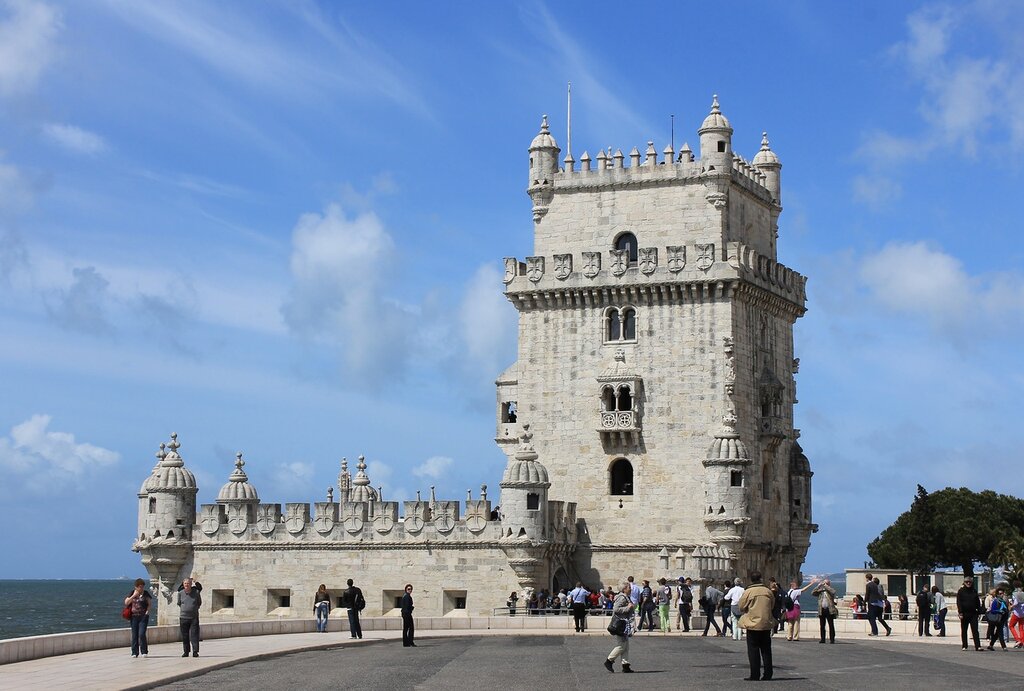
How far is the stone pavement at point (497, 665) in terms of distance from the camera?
90.9 ft

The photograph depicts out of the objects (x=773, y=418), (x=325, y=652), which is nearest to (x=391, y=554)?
(x=773, y=418)

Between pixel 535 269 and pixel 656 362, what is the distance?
19.7 feet

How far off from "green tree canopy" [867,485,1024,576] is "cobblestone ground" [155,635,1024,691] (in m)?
52.5

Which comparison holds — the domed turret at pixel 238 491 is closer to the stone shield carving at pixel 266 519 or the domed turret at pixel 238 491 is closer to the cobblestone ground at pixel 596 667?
the stone shield carving at pixel 266 519

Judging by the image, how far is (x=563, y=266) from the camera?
59.8 metres

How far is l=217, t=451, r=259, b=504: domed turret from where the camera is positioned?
64.3 m

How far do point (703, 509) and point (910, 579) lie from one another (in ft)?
89.5

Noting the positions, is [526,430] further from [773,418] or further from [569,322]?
[773,418]

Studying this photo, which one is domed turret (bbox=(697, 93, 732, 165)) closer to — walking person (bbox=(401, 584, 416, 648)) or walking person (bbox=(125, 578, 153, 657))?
walking person (bbox=(401, 584, 416, 648))

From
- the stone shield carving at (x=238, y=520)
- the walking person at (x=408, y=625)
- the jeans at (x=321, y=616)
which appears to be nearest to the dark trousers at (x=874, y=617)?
the walking person at (x=408, y=625)

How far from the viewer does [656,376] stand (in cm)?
5816

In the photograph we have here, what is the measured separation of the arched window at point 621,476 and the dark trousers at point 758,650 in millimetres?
30297

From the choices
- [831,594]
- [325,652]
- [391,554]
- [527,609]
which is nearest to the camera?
[325,652]

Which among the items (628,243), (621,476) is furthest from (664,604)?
(628,243)
